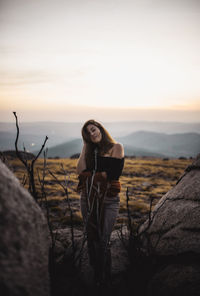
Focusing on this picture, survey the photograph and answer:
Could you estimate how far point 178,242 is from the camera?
3.02 metres

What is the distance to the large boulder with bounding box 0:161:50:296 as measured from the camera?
4.84 feet

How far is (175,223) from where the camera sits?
128 inches

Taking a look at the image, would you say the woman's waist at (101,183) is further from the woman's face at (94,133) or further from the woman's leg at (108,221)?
the woman's face at (94,133)

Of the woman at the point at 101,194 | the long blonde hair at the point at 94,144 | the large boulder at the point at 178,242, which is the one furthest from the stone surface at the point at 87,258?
the long blonde hair at the point at 94,144

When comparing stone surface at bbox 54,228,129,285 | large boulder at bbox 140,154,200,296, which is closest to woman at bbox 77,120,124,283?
stone surface at bbox 54,228,129,285

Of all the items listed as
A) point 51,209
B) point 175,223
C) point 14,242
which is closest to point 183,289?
point 175,223

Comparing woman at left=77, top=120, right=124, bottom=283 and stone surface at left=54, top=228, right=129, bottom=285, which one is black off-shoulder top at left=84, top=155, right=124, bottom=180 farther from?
stone surface at left=54, top=228, right=129, bottom=285

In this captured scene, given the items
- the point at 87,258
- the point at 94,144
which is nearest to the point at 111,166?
the point at 94,144

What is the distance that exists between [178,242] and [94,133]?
7.73 ft

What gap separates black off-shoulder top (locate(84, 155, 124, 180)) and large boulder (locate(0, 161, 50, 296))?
152 cm

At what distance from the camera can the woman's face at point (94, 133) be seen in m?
3.61

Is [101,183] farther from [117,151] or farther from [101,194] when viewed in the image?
[117,151]

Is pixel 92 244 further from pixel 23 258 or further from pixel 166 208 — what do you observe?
pixel 23 258

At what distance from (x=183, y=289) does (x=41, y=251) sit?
206 cm
